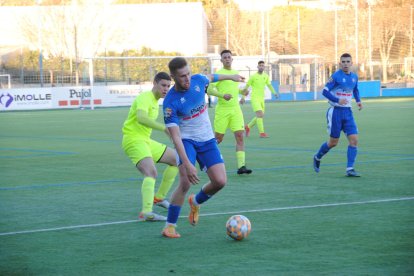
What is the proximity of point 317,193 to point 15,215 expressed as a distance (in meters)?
4.02

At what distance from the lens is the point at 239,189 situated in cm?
1184

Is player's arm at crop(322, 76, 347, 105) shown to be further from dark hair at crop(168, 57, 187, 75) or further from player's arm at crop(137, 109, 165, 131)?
dark hair at crop(168, 57, 187, 75)

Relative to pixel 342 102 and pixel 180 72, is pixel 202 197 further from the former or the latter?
pixel 342 102

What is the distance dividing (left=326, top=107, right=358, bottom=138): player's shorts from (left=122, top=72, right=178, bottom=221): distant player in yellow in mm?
3916

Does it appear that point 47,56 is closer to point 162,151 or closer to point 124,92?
point 124,92

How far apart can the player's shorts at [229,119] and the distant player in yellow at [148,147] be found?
410 centimetres

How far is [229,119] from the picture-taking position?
1441 centimetres

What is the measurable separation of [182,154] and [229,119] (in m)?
6.40

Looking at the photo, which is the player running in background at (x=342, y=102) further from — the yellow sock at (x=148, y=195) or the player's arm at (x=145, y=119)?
the yellow sock at (x=148, y=195)

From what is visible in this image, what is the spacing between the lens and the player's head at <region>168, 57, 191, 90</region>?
8.02 meters

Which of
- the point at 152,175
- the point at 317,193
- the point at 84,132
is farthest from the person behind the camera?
the point at 84,132

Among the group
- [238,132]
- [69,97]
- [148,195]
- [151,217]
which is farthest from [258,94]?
[69,97]

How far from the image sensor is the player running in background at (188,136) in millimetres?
8109

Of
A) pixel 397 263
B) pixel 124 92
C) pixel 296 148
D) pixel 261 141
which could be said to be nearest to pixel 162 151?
pixel 397 263
